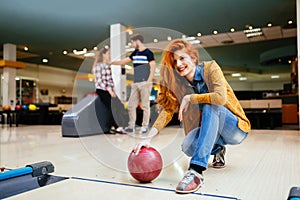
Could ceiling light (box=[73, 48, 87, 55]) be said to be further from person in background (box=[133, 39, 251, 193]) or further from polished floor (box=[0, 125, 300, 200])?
person in background (box=[133, 39, 251, 193])

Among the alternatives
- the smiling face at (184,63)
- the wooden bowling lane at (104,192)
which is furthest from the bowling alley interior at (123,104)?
the smiling face at (184,63)

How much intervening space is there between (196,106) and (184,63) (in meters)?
0.22

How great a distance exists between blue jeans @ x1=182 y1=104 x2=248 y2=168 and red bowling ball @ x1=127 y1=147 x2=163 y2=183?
17 cm

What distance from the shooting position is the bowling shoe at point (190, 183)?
46.8 inches

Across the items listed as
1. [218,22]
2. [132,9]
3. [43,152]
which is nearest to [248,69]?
[218,22]

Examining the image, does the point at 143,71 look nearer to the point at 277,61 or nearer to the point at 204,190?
the point at 204,190

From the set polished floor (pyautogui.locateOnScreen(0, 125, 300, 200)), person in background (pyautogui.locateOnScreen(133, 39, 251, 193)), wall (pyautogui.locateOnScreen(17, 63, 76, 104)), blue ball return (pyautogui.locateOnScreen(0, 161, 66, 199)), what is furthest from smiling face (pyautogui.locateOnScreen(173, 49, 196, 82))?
wall (pyautogui.locateOnScreen(17, 63, 76, 104))

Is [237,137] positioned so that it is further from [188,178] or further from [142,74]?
[142,74]

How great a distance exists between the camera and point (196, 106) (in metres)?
1.38

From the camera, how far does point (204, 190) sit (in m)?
1.23

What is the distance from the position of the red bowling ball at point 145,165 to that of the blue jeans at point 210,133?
0.17 metres

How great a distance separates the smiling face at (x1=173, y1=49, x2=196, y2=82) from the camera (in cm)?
134

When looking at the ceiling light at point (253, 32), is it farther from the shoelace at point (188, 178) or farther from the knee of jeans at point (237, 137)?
the shoelace at point (188, 178)

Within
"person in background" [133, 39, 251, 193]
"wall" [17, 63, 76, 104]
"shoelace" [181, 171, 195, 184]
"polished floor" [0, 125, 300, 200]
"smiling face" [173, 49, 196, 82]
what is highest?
"wall" [17, 63, 76, 104]
